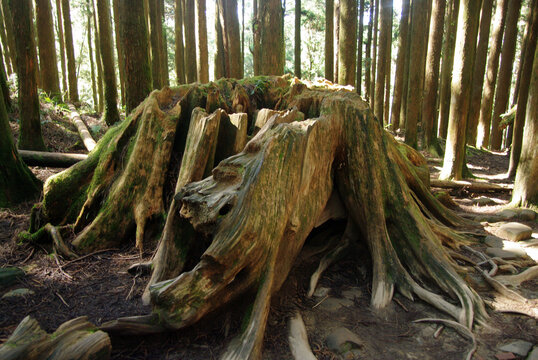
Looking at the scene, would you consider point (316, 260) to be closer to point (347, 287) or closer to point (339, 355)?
point (347, 287)

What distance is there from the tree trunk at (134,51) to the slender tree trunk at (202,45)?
7930 millimetres

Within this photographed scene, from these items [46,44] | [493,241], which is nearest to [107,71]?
[46,44]

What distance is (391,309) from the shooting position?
10.8 ft

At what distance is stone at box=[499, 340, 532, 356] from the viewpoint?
2.67 metres

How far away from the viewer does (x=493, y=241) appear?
4863mm

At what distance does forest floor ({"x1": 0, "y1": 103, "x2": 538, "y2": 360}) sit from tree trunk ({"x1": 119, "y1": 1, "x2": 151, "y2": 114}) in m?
4.06

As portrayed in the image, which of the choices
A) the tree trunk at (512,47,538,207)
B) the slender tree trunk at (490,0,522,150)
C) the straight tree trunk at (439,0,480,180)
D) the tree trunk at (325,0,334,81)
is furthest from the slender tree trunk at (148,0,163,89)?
the slender tree trunk at (490,0,522,150)

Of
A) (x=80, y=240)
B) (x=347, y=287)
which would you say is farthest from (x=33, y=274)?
(x=347, y=287)

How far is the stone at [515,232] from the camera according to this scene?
5.08m

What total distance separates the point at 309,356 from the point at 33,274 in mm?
2853

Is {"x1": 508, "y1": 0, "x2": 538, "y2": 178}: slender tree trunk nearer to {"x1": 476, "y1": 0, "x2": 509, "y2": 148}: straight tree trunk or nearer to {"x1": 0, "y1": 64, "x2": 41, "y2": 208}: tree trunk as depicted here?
{"x1": 476, "y1": 0, "x2": 509, "y2": 148}: straight tree trunk

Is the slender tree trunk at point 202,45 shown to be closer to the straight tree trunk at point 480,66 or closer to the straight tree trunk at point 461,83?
the straight tree trunk at point 461,83

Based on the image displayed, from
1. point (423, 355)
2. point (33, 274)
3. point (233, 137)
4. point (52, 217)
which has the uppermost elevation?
point (233, 137)

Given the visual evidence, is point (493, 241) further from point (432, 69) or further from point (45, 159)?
point (432, 69)
